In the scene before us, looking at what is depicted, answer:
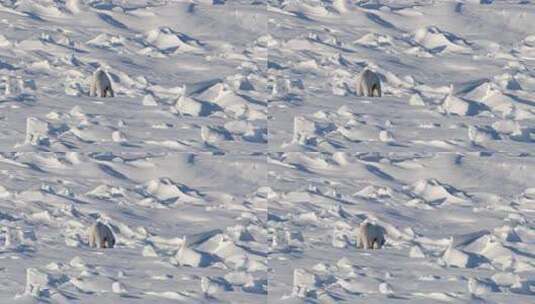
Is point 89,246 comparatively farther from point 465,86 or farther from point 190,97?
point 465,86

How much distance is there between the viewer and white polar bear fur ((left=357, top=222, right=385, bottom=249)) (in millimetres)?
12133

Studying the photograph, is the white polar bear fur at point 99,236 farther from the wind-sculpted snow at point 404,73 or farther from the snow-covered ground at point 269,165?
the wind-sculpted snow at point 404,73

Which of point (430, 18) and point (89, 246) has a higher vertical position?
point (430, 18)

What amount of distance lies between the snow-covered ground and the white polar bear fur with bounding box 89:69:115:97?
0.21ft

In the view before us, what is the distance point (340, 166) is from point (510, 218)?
105cm

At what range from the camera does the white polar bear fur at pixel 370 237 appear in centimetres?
1213

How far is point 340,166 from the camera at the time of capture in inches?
496

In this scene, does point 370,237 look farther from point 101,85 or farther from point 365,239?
point 101,85

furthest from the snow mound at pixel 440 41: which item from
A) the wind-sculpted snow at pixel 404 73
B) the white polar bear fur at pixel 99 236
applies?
the white polar bear fur at pixel 99 236

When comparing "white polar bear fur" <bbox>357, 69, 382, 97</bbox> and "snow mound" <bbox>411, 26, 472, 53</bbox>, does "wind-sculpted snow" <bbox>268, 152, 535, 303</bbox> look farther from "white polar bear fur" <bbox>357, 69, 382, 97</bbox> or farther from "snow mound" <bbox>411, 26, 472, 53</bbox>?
"snow mound" <bbox>411, 26, 472, 53</bbox>

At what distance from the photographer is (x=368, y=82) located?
12773 mm

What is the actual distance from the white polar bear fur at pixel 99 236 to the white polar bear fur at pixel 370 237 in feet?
4.76

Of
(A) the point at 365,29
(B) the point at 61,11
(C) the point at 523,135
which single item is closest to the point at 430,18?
(A) the point at 365,29

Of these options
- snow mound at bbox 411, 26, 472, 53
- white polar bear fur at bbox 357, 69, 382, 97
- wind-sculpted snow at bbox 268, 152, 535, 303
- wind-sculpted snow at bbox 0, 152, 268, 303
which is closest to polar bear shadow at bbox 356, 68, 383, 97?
white polar bear fur at bbox 357, 69, 382, 97
